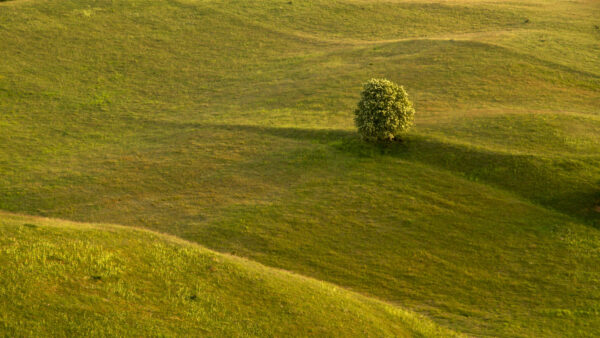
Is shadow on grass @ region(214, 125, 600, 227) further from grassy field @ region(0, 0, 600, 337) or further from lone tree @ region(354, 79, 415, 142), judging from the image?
lone tree @ region(354, 79, 415, 142)

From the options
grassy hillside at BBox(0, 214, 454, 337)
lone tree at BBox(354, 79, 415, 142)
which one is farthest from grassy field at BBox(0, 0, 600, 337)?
lone tree at BBox(354, 79, 415, 142)

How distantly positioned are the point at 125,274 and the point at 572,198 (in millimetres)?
39317

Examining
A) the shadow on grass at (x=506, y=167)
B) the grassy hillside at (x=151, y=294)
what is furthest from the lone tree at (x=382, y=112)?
the grassy hillside at (x=151, y=294)

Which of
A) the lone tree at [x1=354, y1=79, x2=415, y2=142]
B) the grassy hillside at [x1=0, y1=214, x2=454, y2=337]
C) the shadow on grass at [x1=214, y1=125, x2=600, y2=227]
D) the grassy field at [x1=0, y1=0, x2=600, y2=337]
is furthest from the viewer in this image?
the lone tree at [x1=354, y1=79, x2=415, y2=142]

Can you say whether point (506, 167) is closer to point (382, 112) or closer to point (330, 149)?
point (382, 112)

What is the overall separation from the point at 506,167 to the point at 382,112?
1350 centimetres

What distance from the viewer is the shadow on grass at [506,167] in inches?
1946

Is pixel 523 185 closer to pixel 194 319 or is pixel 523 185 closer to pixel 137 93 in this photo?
pixel 194 319

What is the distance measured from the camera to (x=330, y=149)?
61.9 meters

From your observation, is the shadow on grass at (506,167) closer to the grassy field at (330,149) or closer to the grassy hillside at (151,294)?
the grassy field at (330,149)

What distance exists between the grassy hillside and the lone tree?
1125 inches

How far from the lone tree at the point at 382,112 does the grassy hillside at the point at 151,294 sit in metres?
28.6

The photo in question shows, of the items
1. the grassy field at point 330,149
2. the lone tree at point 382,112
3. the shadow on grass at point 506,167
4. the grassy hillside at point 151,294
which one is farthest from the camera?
the lone tree at point 382,112

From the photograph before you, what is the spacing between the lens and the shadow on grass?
49438mm
